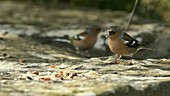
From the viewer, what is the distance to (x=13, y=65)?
278 inches

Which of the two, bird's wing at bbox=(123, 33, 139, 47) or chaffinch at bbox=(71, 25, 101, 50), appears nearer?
bird's wing at bbox=(123, 33, 139, 47)

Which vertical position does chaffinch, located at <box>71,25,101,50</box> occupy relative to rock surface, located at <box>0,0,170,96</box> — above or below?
below

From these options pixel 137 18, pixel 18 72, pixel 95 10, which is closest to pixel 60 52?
pixel 18 72

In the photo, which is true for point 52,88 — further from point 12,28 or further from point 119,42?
point 12,28

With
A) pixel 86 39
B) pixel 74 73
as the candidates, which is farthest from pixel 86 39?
pixel 74 73

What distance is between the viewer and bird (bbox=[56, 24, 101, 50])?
34.8 ft

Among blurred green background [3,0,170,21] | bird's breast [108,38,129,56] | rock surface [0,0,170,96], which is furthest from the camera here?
blurred green background [3,0,170,21]

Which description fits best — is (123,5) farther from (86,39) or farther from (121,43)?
(121,43)

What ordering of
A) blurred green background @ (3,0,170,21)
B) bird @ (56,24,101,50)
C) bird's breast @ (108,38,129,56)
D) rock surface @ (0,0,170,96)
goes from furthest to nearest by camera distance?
blurred green background @ (3,0,170,21), bird @ (56,24,101,50), bird's breast @ (108,38,129,56), rock surface @ (0,0,170,96)

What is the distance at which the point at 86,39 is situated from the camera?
10.7 metres

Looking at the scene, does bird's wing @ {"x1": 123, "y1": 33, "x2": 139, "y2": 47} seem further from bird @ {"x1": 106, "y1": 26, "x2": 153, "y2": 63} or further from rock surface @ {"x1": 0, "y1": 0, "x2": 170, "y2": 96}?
rock surface @ {"x1": 0, "y1": 0, "x2": 170, "y2": 96}

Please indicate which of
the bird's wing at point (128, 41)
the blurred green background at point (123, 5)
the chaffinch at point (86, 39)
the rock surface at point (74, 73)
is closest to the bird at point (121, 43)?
the bird's wing at point (128, 41)

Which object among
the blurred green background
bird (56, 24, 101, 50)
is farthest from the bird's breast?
the blurred green background

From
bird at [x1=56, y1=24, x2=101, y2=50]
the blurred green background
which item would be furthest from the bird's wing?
the blurred green background
